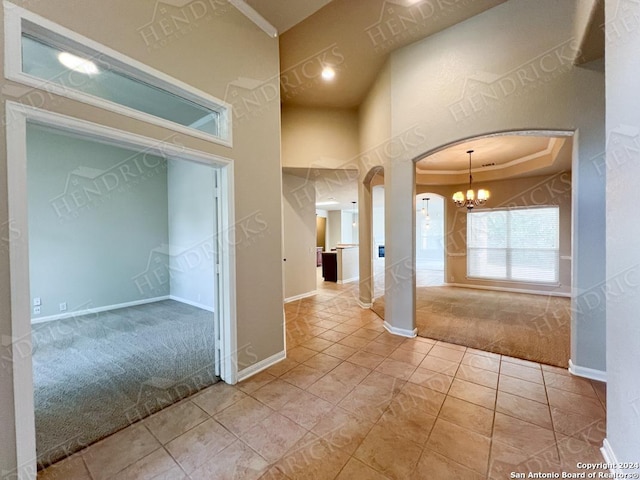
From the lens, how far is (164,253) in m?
5.94

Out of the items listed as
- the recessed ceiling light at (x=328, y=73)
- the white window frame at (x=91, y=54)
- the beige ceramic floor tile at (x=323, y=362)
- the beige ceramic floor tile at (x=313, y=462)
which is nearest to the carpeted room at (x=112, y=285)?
the white window frame at (x=91, y=54)

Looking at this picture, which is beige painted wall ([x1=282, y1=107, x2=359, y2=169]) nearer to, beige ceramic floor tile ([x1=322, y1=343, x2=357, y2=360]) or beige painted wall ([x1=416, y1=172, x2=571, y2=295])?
beige painted wall ([x1=416, y1=172, x2=571, y2=295])

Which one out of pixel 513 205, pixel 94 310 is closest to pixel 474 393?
pixel 513 205

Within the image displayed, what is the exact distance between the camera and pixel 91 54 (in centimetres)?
169

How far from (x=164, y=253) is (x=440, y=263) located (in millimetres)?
10919

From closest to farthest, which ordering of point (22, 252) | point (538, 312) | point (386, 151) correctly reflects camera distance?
1. point (22, 252)
2. point (386, 151)
3. point (538, 312)

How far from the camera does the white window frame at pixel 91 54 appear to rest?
1.38m

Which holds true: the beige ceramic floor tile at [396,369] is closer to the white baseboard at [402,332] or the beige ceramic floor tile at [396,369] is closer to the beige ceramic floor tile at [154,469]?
the white baseboard at [402,332]

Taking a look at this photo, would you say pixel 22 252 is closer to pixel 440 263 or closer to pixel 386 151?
pixel 386 151

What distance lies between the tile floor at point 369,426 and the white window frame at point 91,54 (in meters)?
2.32

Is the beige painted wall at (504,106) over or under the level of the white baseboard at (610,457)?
over

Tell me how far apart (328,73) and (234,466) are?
4.71 metres

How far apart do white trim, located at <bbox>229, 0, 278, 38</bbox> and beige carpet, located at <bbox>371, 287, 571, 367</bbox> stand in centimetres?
427

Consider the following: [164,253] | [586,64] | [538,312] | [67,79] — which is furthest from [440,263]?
[67,79]
